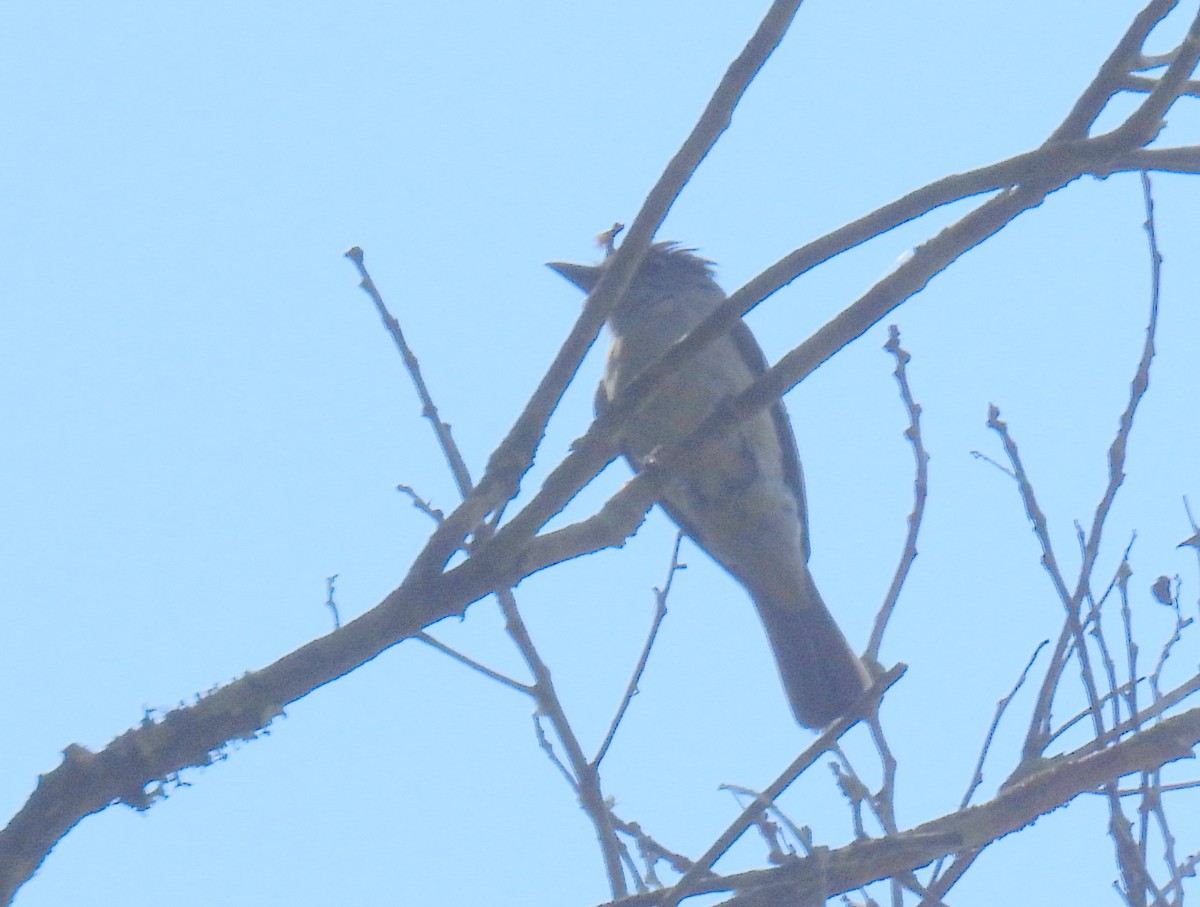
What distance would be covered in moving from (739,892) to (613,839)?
0.32m

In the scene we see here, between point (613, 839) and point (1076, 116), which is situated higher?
point (1076, 116)

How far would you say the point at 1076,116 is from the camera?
265 cm

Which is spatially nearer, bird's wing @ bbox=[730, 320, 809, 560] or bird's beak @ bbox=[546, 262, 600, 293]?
bird's wing @ bbox=[730, 320, 809, 560]

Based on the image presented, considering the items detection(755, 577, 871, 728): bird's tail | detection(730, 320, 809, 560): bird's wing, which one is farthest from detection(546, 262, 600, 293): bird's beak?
detection(755, 577, 871, 728): bird's tail

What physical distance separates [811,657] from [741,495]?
2.32 feet

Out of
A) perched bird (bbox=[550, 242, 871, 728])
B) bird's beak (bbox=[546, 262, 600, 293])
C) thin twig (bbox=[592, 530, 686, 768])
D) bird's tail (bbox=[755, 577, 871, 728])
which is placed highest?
bird's beak (bbox=[546, 262, 600, 293])

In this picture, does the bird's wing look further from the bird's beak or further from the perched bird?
the bird's beak

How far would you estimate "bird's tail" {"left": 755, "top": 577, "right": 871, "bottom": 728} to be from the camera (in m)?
5.84

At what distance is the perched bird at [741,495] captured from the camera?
5832 mm

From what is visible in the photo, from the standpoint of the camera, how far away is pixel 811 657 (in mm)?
5941

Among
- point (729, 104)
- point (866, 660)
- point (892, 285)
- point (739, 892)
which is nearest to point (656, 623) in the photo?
point (866, 660)

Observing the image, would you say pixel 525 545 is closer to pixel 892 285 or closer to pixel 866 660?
pixel 892 285

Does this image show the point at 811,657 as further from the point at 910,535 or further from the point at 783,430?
the point at 910,535

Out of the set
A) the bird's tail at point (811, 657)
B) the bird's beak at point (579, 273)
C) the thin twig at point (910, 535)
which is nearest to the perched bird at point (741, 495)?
the bird's tail at point (811, 657)
